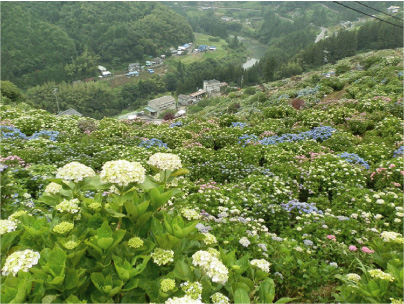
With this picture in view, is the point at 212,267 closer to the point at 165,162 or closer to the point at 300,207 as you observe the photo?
the point at 165,162

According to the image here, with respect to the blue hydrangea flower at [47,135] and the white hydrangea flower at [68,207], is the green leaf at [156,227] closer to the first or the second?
the white hydrangea flower at [68,207]

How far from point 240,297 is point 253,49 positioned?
354 ft

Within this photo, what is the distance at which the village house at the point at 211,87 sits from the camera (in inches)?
2372

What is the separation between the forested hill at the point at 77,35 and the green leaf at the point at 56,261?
77.5 meters

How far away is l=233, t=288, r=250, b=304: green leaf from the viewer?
1695 millimetres

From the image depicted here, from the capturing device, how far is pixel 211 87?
2434 inches

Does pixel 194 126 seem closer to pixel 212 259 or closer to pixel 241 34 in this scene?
pixel 212 259

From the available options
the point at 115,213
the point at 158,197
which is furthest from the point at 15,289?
the point at 158,197

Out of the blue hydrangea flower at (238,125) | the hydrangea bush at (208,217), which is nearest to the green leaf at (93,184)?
the hydrangea bush at (208,217)

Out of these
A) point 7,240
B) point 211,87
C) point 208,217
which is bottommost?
point 211,87

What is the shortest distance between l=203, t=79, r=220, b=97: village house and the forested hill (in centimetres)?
3779

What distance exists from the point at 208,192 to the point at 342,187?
2553 mm

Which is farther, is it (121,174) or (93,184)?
(93,184)

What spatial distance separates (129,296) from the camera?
1.76m
